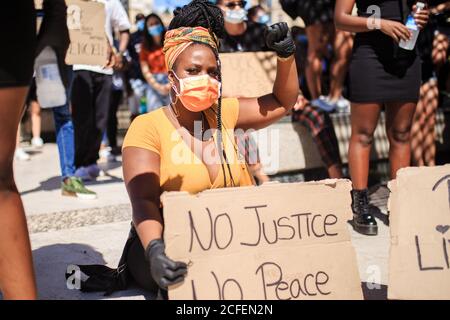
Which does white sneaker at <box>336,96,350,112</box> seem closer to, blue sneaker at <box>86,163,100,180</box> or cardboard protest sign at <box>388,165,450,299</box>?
blue sneaker at <box>86,163,100,180</box>

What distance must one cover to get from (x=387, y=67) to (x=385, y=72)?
0.03 metres

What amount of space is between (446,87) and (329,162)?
278 centimetres

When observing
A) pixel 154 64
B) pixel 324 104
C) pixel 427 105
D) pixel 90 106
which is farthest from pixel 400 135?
pixel 154 64

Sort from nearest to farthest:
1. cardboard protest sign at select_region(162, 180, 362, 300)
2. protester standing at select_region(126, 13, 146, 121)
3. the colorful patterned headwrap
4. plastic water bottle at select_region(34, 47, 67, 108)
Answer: cardboard protest sign at select_region(162, 180, 362, 300) < the colorful patterned headwrap < plastic water bottle at select_region(34, 47, 67, 108) < protester standing at select_region(126, 13, 146, 121)

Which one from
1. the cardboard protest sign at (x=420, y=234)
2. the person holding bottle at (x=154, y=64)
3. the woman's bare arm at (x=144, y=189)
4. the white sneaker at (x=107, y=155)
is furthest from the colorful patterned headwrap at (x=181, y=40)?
the white sneaker at (x=107, y=155)

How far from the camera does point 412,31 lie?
3.10 m

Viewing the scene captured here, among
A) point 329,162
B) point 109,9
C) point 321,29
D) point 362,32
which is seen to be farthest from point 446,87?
point 109,9

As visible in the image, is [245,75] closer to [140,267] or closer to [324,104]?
[324,104]

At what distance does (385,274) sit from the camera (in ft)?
8.15

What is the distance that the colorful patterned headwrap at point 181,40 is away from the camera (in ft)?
7.14

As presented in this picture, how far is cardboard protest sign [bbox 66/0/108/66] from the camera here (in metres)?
4.11

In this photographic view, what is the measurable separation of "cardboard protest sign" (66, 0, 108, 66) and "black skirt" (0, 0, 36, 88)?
233 centimetres

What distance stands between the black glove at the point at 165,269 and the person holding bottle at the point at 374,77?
1665 millimetres

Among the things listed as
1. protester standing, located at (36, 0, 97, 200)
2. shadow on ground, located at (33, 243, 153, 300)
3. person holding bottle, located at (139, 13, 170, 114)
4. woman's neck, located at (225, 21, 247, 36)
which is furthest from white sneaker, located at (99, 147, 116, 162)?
shadow on ground, located at (33, 243, 153, 300)
